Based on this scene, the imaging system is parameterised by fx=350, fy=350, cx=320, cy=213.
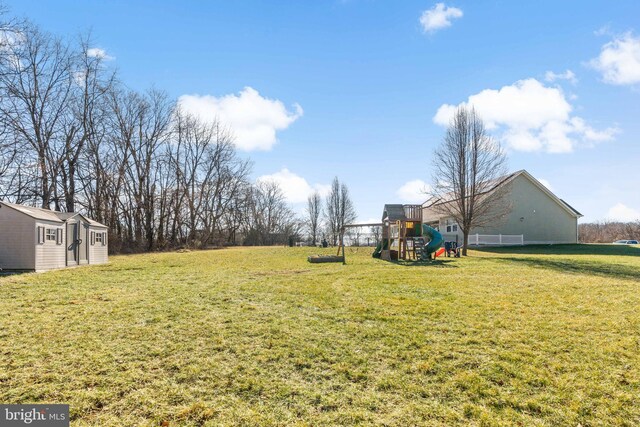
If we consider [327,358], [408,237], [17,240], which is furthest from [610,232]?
[17,240]

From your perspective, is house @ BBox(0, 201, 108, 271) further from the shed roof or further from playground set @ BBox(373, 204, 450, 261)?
playground set @ BBox(373, 204, 450, 261)

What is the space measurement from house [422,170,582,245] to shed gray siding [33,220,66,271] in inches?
925

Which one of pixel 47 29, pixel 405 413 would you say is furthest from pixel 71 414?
pixel 47 29

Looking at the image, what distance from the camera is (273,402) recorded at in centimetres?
312

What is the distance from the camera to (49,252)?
43.1 feet

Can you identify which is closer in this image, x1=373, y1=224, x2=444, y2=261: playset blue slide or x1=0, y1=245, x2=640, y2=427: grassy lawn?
x1=0, y1=245, x2=640, y2=427: grassy lawn

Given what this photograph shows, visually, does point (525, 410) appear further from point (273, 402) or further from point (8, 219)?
point (8, 219)

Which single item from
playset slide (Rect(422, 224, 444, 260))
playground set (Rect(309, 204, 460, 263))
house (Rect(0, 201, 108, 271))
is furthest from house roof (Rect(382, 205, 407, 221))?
house (Rect(0, 201, 108, 271))

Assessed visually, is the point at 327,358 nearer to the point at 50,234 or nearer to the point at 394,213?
the point at 50,234

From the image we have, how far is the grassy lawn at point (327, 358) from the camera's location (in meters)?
2.98

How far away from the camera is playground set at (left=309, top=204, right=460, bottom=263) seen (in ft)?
54.4

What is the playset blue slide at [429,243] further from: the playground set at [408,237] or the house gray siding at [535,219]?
the house gray siding at [535,219]

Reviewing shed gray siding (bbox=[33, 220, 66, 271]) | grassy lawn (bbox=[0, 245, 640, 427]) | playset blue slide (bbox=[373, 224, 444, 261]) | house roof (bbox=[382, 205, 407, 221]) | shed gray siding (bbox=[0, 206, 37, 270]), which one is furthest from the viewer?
house roof (bbox=[382, 205, 407, 221])

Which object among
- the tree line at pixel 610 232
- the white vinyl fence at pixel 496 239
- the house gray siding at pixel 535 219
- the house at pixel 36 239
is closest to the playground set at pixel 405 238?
the white vinyl fence at pixel 496 239
